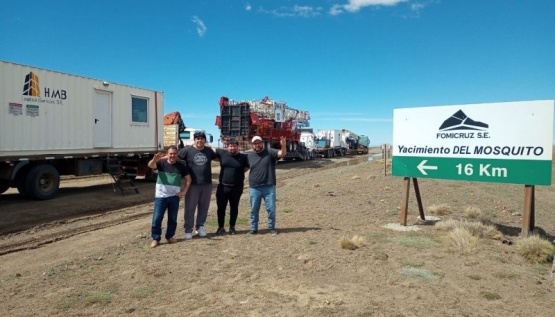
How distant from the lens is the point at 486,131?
6.48 m

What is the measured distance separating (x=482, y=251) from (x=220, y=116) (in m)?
19.6

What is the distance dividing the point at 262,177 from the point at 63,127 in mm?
7886

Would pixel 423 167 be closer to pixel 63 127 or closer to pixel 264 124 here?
pixel 63 127

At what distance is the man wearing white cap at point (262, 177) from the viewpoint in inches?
262

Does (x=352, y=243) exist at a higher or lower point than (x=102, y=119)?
lower

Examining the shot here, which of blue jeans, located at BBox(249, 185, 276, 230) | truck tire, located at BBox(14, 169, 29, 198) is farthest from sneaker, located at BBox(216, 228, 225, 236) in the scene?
truck tire, located at BBox(14, 169, 29, 198)

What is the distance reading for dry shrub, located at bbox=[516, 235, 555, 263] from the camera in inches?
207

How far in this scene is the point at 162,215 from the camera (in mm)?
6145

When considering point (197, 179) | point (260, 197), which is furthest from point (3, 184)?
point (260, 197)

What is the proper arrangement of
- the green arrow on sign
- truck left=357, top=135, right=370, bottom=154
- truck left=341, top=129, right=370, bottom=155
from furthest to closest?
truck left=357, top=135, right=370, bottom=154
truck left=341, top=129, right=370, bottom=155
the green arrow on sign

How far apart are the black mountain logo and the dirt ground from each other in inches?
70.3

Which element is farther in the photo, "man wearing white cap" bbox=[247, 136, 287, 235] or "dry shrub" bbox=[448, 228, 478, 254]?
"man wearing white cap" bbox=[247, 136, 287, 235]

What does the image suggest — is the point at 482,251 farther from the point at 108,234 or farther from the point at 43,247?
the point at 43,247

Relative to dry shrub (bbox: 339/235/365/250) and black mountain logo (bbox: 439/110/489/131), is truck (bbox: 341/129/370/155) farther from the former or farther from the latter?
dry shrub (bbox: 339/235/365/250)
